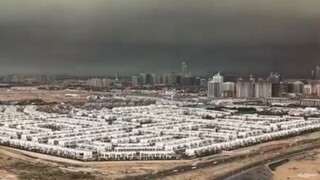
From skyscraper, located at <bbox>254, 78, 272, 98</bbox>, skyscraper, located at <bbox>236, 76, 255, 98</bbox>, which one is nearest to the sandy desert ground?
skyscraper, located at <bbox>254, 78, 272, 98</bbox>

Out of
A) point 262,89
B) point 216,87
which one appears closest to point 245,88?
point 262,89

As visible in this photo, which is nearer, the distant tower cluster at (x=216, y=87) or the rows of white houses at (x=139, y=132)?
the rows of white houses at (x=139, y=132)

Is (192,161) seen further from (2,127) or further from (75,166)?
(2,127)

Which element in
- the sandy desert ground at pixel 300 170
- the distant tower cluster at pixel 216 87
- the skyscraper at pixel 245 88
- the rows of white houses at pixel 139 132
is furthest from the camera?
the distant tower cluster at pixel 216 87

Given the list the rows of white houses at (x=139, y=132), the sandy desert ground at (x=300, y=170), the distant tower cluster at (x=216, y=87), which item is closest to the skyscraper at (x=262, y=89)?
the distant tower cluster at (x=216, y=87)

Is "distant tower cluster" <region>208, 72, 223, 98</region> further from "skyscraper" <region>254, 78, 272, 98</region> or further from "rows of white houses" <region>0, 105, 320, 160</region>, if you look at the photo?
"rows of white houses" <region>0, 105, 320, 160</region>

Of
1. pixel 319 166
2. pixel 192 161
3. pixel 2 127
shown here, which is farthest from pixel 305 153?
pixel 2 127

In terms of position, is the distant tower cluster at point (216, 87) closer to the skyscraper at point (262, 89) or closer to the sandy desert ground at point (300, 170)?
the skyscraper at point (262, 89)
